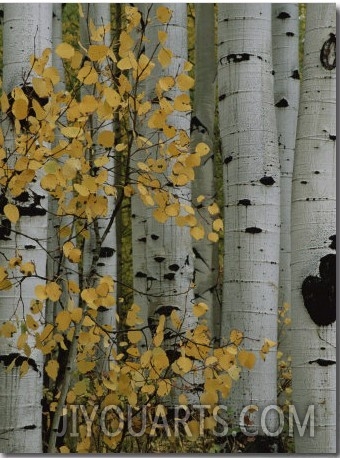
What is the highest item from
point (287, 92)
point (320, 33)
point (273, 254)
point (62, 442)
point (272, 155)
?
point (287, 92)

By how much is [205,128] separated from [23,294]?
3.13 metres

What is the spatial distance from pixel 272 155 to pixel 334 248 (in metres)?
0.44

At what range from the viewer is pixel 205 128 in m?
5.28

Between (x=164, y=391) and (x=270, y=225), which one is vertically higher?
(x=270, y=225)

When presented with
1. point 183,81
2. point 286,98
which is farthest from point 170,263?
point 286,98

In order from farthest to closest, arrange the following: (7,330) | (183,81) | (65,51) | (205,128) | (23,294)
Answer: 1. (205,128)
2. (23,294)
3. (7,330)
4. (183,81)
5. (65,51)

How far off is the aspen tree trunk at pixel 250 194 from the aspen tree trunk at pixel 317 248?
0.31ft

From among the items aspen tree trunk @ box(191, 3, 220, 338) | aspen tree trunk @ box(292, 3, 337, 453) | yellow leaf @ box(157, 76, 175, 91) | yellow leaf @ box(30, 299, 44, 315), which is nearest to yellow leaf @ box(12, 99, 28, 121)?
yellow leaf @ box(157, 76, 175, 91)

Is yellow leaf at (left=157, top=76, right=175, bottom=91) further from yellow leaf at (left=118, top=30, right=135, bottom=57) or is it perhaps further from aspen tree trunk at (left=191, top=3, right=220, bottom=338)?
aspen tree trunk at (left=191, top=3, right=220, bottom=338)

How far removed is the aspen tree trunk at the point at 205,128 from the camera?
516cm

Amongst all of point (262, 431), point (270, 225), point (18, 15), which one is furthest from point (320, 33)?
point (262, 431)

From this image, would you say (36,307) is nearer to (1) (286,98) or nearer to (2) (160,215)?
(2) (160,215)

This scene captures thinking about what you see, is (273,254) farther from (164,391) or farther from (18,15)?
(18,15)

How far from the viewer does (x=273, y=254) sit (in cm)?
281
